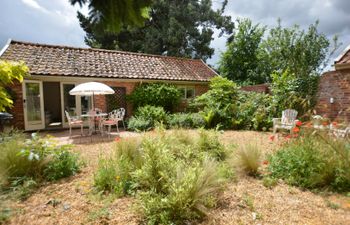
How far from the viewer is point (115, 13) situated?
1534mm

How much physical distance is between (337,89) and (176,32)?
14.8 meters

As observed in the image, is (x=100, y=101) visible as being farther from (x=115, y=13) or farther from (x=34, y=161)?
(x=115, y=13)

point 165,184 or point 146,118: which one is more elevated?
point 146,118

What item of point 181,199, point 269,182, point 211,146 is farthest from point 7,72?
point 269,182

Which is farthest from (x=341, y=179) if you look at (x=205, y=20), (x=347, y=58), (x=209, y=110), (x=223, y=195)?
(x=205, y=20)

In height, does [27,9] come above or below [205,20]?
below

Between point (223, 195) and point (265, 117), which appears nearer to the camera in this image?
point (223, 195)

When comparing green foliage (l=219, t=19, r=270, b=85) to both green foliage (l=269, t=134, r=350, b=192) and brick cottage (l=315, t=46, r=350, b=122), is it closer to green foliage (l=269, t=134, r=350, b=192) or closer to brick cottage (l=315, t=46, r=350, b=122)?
brick cottage (l=315, t=46, r=350, b=122)

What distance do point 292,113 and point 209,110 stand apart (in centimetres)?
360

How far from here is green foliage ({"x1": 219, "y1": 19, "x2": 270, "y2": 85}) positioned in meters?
18.2

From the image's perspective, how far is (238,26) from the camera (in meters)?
18.3

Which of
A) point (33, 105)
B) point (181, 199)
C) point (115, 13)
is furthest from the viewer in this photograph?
point (33, 105)

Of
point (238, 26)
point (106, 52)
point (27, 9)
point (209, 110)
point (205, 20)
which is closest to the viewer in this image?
point (27, 9)

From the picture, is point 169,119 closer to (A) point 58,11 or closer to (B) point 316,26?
(A) point 58,11
